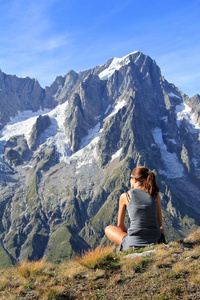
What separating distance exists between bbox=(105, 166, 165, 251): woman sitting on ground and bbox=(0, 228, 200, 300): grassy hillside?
0.49m

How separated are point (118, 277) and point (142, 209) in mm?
2517

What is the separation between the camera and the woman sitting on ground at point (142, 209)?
30.9 ft

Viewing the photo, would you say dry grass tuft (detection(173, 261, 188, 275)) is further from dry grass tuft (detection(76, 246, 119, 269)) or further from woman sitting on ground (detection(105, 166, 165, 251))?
dry grass tuft (detection(76, 246, 119, 269))

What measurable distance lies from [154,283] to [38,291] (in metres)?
3.68

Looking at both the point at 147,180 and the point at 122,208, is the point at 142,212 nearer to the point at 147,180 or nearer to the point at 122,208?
the point at 122,208

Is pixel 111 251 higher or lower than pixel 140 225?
lower

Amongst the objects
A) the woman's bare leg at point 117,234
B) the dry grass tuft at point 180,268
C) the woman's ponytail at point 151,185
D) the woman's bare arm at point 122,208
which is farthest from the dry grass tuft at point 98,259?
the woman's ponytail at point 151,185

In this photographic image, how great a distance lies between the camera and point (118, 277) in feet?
27.0

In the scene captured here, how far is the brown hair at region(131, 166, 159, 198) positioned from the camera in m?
9.43

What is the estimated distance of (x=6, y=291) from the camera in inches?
326

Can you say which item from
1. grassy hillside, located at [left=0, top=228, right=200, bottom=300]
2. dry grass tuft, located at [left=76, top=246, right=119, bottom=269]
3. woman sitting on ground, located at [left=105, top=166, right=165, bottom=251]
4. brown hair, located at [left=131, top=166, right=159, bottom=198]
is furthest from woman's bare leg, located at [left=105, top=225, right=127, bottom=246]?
brown hair, located at [left=131, top=166, right=159, bottom=198]

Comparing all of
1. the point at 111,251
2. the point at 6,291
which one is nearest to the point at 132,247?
the point at 111,251

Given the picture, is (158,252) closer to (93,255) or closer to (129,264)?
(129,264)

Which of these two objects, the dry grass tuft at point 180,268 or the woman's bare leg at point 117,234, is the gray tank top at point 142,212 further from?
the dry grass tuft at point 180,268
